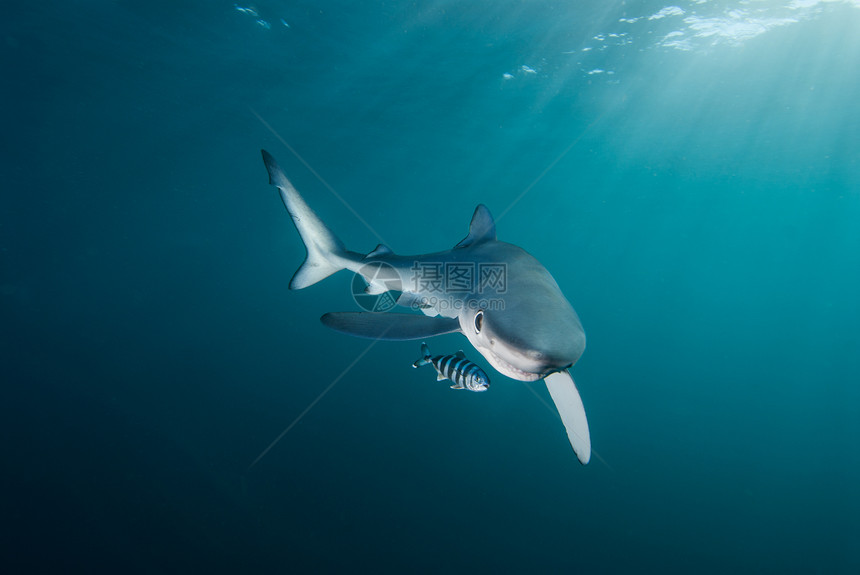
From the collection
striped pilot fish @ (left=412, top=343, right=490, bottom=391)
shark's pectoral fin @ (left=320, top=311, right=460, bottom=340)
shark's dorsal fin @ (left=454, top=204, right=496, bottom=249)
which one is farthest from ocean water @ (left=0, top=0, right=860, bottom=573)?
shark's pectoral fin @ (left=320, top=311, right=460, bottom=340)

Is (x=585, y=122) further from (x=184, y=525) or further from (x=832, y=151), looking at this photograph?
(x=184, y=525)

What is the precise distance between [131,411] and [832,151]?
4370 centimetres

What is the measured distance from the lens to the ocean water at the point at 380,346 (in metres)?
11.7

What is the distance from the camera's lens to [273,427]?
14.6 metres

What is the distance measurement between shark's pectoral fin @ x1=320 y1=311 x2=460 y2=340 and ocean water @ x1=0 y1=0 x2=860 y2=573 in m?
10.5

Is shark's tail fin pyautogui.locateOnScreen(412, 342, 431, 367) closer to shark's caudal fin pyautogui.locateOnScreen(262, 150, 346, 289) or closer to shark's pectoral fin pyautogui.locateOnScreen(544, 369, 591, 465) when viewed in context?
shark's caudal fin pyautogui.locateOnScreen(262, 150, 346, 289)

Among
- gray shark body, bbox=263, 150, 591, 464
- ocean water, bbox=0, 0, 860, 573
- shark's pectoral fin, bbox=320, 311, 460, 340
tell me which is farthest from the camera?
ocean water, bbox=0, 0, 860, 573

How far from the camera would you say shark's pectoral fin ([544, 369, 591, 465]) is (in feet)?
10.4

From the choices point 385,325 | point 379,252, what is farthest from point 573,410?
point 379,252

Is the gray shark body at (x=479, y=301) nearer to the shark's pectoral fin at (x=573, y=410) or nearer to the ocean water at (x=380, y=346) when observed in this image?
the shark's pectoral fin at (x=573, y=410)

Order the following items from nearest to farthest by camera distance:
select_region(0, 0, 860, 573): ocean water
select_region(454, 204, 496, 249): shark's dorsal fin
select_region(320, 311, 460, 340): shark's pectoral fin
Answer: select_region(320, 311, 460, 340): shark's pectoral fin, select_region(454, 204, 496, 249): shark's dorsal fin, select_region(0, 0, 860, 573): ocean water

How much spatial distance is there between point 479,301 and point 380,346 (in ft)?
63.6

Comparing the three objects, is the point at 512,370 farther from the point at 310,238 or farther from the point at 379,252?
the point at 310,238

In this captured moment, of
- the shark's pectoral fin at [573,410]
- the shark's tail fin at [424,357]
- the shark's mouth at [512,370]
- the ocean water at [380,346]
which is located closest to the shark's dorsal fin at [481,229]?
the shark's tail fin at [424,357]
